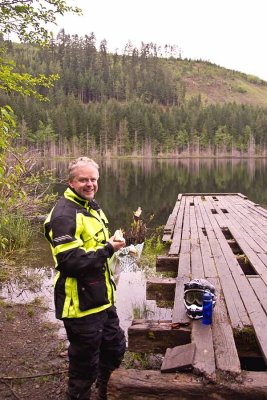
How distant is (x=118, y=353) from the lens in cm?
376

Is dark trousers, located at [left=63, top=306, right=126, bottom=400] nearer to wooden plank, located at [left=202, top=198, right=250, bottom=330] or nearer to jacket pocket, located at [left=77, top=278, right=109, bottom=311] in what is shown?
jacket pocket, located at [left=77, top=278, right=109, bottom=311]

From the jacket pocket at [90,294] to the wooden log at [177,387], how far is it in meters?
0.64

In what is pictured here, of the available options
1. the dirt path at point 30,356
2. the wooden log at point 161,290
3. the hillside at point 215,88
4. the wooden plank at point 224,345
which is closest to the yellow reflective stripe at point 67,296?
the wooden plank at point 224,345

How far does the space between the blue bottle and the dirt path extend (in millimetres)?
1737

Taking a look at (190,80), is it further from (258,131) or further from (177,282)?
(177,282)

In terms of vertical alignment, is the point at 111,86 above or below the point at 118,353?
above

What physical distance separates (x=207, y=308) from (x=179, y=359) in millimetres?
714

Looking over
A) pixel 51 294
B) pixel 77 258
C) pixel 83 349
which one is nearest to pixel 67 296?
pixel 77 258

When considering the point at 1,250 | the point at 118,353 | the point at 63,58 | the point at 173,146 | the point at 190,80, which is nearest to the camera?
the point at 118,353

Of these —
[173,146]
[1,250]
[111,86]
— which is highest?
[111,86]

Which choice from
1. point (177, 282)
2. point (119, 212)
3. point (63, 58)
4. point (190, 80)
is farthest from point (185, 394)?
point (190, 80)

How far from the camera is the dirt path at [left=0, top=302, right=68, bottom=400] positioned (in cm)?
417

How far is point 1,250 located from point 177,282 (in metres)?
6.46

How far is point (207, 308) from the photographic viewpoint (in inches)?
152
